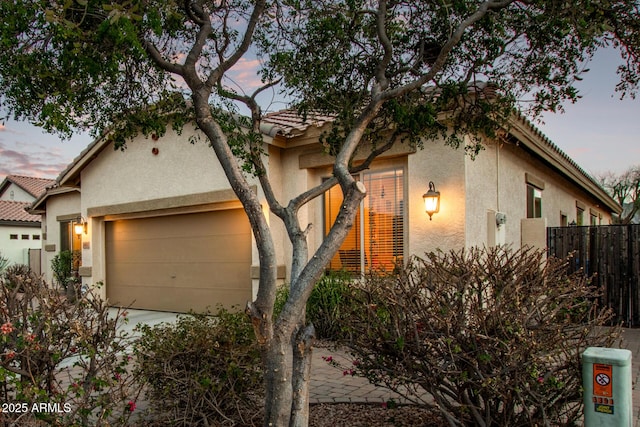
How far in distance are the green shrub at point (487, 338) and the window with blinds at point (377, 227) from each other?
4.47 metres

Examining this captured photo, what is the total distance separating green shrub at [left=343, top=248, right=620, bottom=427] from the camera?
3.31 meters

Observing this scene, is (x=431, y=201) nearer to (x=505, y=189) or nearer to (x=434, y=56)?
(x=434, y=56)

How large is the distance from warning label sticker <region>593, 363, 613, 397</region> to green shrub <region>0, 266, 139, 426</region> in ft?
10.3

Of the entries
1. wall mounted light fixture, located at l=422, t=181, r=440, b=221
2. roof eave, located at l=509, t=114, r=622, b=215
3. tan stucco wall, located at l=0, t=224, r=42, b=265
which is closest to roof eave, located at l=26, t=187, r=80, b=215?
tan stucco wall, located at l=0, t=224, r=42, b=265

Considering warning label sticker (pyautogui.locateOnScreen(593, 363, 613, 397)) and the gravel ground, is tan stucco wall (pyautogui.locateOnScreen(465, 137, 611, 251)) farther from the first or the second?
warning label sticker (pyautogui.locateOnScreen(593, 363, 613, 397))

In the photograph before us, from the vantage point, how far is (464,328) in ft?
11.1

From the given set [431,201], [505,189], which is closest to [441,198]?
[431,201]

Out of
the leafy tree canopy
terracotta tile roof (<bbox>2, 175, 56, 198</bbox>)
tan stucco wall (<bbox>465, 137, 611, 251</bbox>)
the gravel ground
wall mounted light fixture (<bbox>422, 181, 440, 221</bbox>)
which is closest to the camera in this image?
the gravel ground

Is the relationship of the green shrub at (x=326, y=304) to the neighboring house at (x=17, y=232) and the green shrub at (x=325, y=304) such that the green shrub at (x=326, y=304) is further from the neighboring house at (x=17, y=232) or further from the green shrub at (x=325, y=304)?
the neighboring house at (x=17, y=232)

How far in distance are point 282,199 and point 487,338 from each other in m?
6.71

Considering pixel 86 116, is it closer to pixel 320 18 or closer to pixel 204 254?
pixel 320 18

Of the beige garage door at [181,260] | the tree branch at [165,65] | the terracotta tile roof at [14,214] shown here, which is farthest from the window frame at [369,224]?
the terracotta tile roof at [14,214]

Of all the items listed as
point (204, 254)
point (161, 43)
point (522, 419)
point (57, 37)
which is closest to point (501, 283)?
point (522, 419)

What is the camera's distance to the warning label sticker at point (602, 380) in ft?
9.96
